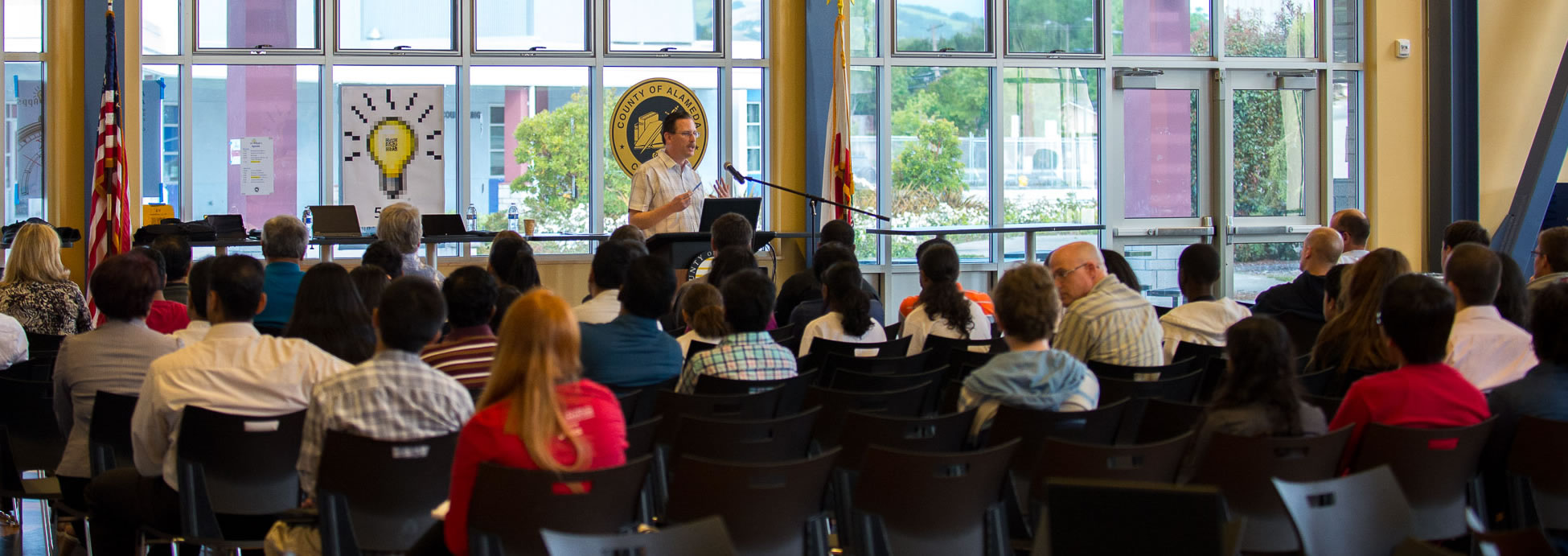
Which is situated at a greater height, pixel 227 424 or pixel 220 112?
pixel 220 112

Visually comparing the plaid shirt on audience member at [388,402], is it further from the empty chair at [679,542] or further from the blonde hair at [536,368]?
the empty chair at [679,542]

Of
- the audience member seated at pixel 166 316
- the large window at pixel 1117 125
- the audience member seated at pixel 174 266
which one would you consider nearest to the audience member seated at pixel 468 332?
the audience member seated at pixel 166 316

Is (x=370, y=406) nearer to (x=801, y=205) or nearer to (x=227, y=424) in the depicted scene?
(x=227, y=424)

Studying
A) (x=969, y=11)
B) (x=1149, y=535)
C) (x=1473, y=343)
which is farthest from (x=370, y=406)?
(x=969, y=11)

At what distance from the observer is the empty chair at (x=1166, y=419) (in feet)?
11.1

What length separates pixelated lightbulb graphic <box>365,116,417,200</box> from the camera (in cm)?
1051

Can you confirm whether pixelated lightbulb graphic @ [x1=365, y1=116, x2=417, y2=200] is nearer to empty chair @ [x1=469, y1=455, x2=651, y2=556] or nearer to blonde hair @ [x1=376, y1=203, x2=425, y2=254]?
blonde hair @ [x1=376, y1=203, x2=425, y2=254]

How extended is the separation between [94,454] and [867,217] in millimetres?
8039

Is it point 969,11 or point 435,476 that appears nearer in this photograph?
point 435,476

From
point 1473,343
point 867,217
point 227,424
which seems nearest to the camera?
point 227,424

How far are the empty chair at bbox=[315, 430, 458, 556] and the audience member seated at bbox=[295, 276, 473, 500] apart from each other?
0.11 ft

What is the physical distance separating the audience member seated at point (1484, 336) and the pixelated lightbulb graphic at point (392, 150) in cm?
842

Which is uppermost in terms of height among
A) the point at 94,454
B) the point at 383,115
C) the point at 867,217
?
the point at 383,115

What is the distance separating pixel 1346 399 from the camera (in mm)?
3293
